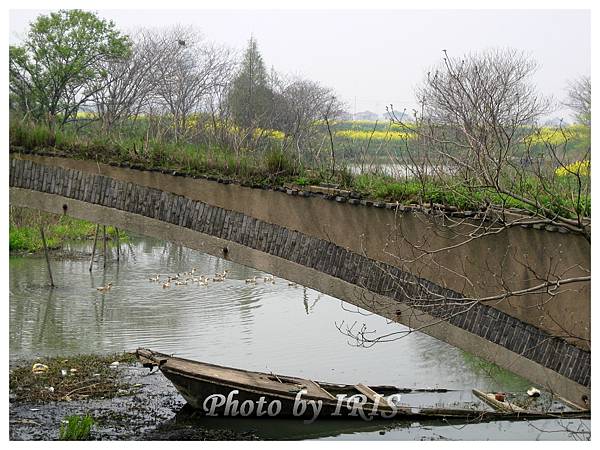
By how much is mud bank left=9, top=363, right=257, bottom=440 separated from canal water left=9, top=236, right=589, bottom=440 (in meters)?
0.51

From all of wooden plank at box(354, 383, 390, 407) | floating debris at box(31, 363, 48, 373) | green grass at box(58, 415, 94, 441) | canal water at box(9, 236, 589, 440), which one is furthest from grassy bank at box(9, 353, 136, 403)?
wooden plank at box(354, 383, 390, 407)

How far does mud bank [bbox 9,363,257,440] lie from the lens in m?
9.03

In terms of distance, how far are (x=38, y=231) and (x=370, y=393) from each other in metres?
11.4

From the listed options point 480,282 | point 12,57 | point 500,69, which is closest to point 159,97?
point 12,57

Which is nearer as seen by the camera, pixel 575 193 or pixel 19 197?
pixel 575 193

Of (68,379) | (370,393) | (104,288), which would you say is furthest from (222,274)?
(370,393)

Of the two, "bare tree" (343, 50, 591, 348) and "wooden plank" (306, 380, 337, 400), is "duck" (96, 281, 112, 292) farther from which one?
"bare tree" (343, 50, 591, 348)

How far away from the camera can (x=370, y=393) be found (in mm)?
10141

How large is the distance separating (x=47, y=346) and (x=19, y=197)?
337 centimetres

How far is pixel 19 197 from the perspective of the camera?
969 centimetres

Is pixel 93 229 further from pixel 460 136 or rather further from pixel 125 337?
pixel 460 136

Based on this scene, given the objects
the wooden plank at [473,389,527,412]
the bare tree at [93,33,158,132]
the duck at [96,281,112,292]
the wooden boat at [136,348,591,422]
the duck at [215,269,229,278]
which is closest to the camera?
the wooden plank at [473,389,527,412]

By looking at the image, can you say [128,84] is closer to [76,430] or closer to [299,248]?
[299,248]
